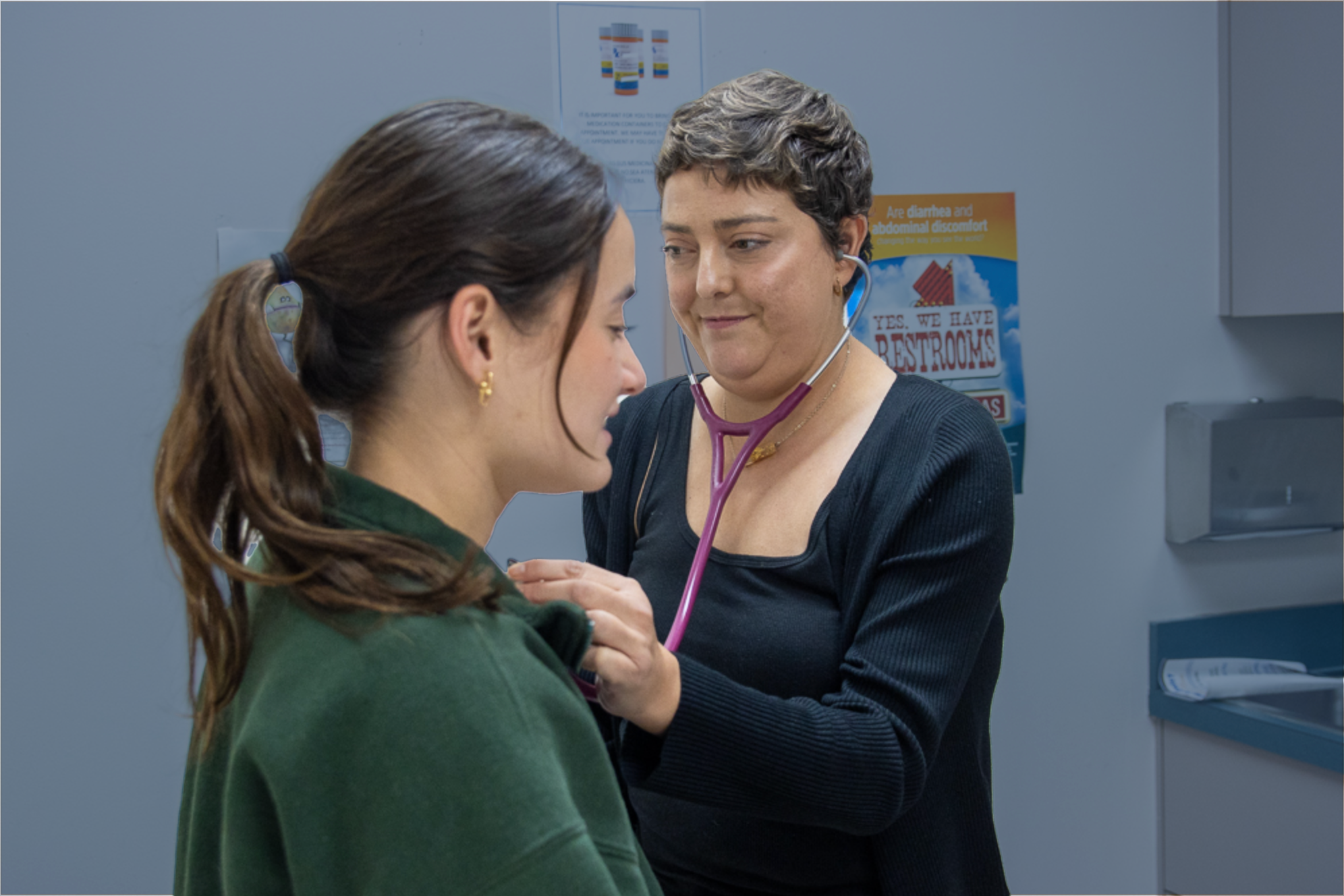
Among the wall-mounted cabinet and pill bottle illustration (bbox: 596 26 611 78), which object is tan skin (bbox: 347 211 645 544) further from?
the wall-mounted cabinet

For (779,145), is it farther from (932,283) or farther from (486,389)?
(932,283)

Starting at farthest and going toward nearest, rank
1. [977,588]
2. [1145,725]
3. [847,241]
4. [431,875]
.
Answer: [1145,725]
[847,241]
[977,588]
[431,875]

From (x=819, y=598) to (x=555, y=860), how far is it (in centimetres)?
57

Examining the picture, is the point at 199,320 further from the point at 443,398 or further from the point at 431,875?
the point at 431,875

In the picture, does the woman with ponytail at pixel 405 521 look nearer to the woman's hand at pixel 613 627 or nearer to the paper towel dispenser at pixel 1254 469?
the woman's hand at pixel 613 627

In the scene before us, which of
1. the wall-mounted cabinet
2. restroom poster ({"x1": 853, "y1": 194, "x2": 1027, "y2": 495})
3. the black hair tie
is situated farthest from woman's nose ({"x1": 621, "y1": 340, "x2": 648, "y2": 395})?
the wall-mounted cabinet

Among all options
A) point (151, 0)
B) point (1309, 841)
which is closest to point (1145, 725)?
point (1309, 841)

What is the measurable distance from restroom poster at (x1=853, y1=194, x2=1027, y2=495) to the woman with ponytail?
1.24 m

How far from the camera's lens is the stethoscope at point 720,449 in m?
1.08

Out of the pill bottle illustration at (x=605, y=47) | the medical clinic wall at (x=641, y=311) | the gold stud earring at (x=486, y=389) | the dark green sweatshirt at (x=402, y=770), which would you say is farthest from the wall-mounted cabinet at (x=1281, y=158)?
the dark green sweatshirt at (x=402, y=770)

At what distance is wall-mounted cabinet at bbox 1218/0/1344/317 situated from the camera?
77.2 inches

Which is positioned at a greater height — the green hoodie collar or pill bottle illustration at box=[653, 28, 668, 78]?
pill bottle illustration at box=[653, 28, 668, 78]

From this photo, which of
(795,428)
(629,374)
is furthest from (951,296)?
(629,374)

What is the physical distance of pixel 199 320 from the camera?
71 centimetres
